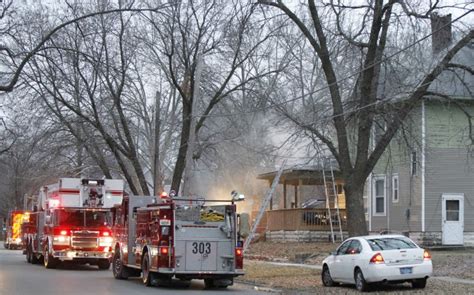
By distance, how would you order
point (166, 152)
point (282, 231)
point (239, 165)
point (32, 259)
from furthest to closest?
point (239, 165), point (166, 152), point (282, 231), point (32, 259)

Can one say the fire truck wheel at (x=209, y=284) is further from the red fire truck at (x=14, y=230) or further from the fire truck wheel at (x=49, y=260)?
the red fire truck at (x=14, y=230)

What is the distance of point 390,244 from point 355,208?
612 cm

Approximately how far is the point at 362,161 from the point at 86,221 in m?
10.8

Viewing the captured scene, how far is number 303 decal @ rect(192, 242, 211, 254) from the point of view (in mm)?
19500

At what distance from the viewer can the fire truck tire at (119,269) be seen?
74.9 ft


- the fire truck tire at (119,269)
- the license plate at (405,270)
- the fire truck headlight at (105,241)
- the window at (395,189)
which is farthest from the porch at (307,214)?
the license plate at (405,270)

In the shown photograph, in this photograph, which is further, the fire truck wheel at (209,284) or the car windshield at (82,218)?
the car windshield at (82,218)

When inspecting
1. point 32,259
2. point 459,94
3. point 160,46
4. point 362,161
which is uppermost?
point 160,46

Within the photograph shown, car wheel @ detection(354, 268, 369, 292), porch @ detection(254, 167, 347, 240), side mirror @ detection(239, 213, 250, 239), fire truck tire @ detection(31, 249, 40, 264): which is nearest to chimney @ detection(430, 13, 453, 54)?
car wheel @ detection(354, 268, 369, 292)

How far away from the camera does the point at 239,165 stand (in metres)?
49.1

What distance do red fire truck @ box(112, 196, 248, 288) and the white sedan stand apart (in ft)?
10.7

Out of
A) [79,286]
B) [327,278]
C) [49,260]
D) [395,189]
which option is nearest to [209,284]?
[327,278]

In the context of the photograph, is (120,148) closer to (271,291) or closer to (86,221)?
(86,221)

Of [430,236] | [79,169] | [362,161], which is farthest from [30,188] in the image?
[362,161]
